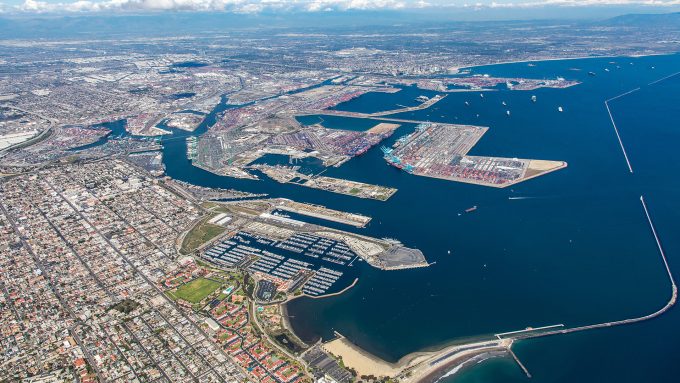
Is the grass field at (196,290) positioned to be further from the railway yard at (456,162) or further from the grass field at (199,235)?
the railway yard at (456,162)

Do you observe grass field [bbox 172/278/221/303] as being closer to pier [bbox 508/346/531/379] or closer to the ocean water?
the ocean water

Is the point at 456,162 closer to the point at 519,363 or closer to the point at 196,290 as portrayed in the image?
the point at 519,363

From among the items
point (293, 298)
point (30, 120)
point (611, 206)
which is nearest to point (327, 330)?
point (293, 298)

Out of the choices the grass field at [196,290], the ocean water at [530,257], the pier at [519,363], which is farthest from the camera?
the grass field at [196,290]

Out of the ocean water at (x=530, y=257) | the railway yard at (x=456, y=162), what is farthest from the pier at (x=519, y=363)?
the railway yard at (x=456, y=162)

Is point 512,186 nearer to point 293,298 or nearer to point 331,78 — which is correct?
point 293,298

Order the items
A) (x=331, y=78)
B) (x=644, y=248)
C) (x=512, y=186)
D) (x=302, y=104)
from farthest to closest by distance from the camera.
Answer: (x=331, y=78) → (x=302, y=104) → (x=512, y=186) → (x=644, y=248)
